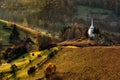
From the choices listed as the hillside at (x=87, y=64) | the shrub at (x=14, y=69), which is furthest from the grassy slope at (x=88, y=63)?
the shrub at (x=14, y=69)

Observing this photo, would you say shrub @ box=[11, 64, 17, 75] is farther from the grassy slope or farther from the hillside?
the grassy slope

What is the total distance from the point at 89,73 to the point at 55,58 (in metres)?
18.7

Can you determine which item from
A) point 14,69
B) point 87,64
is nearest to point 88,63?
point 87,64

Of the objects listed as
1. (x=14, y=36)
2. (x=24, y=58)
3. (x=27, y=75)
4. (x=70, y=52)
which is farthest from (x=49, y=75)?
(x=14, y=36)

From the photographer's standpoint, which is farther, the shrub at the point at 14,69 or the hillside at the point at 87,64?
the shrub at the point at 14,69

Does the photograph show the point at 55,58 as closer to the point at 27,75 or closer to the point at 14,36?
the point at 27,75

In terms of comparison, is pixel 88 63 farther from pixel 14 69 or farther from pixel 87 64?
pixel 14 69

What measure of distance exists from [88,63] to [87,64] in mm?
561

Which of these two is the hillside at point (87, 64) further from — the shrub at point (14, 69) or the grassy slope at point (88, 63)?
the shrub at point (14, 69)

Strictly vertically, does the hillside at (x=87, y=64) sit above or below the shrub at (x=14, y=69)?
above

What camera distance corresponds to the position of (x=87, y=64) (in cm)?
9706

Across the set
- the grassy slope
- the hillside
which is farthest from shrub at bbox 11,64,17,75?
the grassy slope

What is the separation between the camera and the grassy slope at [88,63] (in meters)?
89.9

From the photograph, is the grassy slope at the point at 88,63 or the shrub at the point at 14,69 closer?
the grassy slope at the point at 88,63
